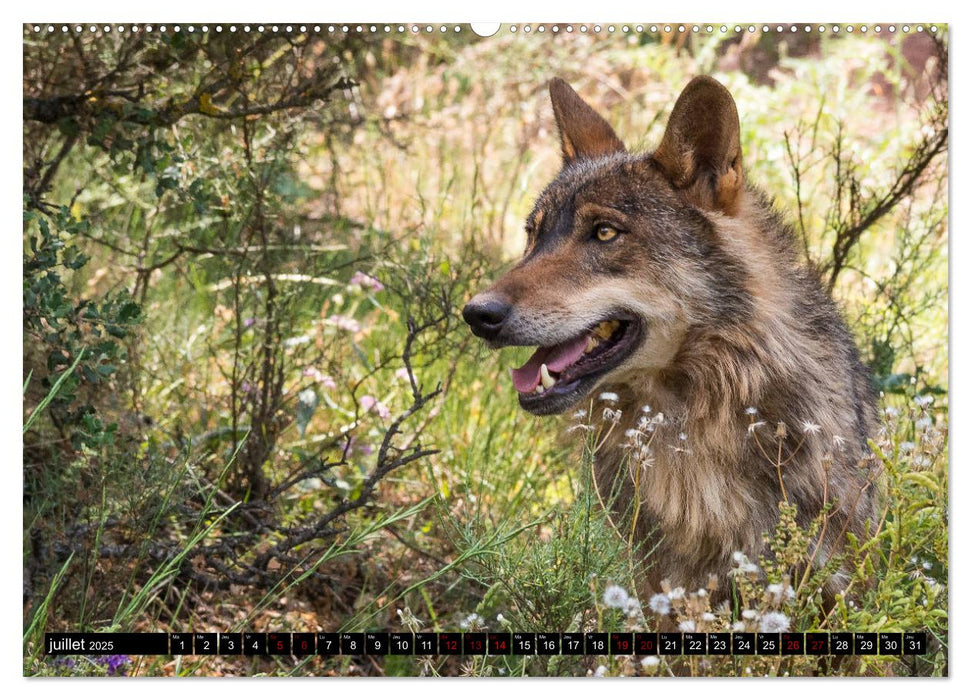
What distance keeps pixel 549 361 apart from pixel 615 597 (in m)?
0.90

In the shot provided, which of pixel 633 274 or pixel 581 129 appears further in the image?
pixel 581 129

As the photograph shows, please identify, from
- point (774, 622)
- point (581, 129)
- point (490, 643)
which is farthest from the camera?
point (581, 129)

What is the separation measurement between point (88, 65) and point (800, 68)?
3.42m

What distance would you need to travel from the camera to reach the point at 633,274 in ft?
10.8

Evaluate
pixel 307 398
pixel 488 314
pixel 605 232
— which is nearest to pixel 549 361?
pixel 488 314

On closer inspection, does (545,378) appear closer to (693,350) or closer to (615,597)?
(693,350)

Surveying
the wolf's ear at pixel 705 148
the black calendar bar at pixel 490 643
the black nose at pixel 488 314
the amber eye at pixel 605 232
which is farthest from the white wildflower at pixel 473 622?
the wolf's ear at pixel 705 148

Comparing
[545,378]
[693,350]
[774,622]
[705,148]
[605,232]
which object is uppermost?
[705,148]

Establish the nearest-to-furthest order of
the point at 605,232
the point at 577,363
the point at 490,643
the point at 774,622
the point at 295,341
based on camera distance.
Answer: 1. the point at 774,622
2. the point at 490,643
3. the point at 577,363
4. the point at 605,232
5. the point at 295,341

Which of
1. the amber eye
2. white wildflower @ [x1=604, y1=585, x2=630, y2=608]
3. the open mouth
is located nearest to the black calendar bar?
white wildflower @ [x1=604, y1=585, x2=630, y2=608]

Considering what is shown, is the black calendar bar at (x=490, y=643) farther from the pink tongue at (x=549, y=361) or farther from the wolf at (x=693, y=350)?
the pink tongue at (x=549, y=361)

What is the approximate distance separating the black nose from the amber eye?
1.47 ft

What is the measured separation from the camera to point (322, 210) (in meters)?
5.94

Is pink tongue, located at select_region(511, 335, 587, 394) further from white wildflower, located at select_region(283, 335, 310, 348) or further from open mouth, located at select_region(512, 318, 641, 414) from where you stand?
white wildflower, located at select_region(283, 335, 310, 348)
